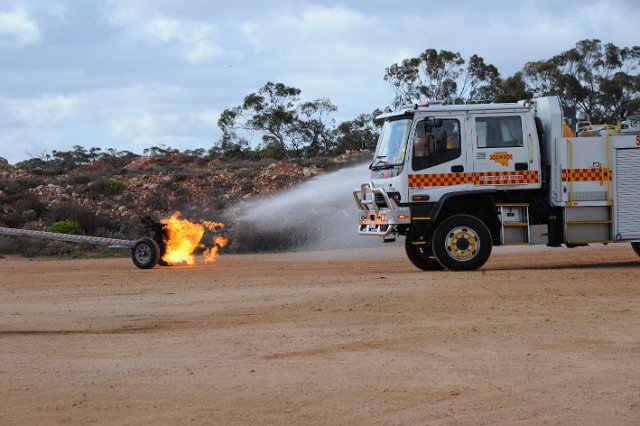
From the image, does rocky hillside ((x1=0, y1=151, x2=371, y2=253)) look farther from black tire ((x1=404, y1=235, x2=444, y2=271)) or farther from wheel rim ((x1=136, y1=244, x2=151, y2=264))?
black tire ((x1=404, y1=235, x2=444, y2=271))

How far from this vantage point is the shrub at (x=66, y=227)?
33250mm

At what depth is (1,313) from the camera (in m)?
13.8

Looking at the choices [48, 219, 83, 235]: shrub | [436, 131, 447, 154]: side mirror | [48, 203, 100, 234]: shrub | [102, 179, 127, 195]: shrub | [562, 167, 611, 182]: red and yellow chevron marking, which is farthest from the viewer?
[102, 179, 127, 195]: shrub

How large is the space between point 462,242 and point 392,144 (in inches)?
91.8

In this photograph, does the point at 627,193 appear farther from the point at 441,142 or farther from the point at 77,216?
the point at 77,216

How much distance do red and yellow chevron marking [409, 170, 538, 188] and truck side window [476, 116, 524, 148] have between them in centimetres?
56

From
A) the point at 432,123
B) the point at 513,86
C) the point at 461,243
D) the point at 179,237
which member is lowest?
the point at 461,243

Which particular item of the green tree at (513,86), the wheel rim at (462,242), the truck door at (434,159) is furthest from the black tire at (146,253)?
the green tree at (513,86)

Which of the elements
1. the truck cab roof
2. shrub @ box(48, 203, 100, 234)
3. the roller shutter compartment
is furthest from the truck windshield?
shrub @ box(48, 203, 100, 234)

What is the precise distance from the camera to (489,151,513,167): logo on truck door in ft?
59.4

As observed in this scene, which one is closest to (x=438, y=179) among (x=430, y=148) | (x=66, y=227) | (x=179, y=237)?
(x=430, y=148)

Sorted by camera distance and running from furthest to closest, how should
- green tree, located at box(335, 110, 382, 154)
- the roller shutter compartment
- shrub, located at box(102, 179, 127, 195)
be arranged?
green tree, located at box(335, 110, 382, 154) → shrub, located at box(102, 179, 127, 195) → the roller shutter compartment

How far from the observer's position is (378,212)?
1841 centimetres

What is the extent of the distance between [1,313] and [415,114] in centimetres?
848
